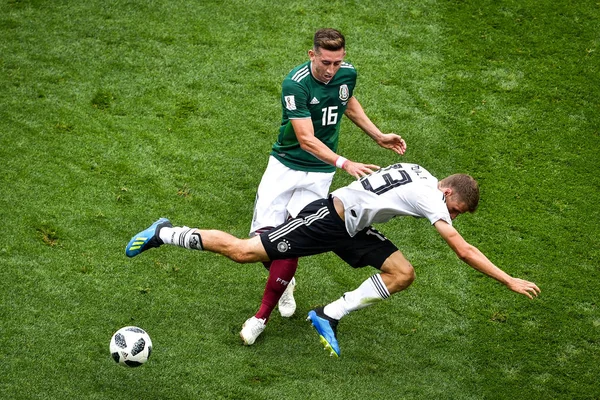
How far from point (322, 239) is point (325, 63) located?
61.7 inches

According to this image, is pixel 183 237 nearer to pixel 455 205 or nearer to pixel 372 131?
pixel 372 131

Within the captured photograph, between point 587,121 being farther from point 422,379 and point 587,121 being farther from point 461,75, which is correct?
point 422,379

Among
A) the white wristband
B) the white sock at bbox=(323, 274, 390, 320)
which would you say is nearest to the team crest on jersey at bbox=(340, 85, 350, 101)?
the white wristband

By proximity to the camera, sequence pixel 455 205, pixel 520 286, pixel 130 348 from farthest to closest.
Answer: pixel 455 205 < pixel 130 348 < pixel 520 286

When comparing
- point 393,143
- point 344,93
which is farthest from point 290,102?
point 393,143

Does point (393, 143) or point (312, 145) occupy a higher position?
point (312, 145)

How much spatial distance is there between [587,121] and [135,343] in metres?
7.19

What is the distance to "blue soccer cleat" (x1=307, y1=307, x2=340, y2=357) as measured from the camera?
7.57 meters

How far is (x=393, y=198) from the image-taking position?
23.6 ft

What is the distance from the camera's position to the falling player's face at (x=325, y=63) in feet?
25.7

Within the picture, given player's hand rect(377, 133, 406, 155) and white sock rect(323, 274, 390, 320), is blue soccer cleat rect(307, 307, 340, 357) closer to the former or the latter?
white sock rect(323, 274, 390, 320)

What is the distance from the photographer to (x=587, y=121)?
11.7 meters

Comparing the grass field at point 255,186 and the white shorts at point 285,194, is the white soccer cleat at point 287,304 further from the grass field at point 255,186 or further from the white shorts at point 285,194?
the white shorts at point 285,194

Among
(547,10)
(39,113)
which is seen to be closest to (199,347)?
(39,113)
